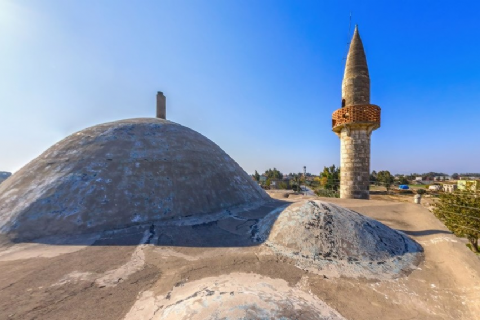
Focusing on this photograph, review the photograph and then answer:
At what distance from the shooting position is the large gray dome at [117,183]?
519 centimetres

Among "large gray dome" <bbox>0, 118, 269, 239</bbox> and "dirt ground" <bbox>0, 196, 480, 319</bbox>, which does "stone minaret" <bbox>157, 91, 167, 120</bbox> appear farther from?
"dirt ground" <bbox>0, 196, 480, 319</bbox>

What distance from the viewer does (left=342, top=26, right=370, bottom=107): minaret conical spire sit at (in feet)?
35.4

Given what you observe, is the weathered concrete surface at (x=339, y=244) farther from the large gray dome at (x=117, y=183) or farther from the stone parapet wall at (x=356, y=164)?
the stone parapet wall at (x=356, y=164)

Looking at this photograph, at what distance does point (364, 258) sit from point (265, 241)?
1975 mm

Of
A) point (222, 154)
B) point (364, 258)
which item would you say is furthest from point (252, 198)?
point (364, 258)

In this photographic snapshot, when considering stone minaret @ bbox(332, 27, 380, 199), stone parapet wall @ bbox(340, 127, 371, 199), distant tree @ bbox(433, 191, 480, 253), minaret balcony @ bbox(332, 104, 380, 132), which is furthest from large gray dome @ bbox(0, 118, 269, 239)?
distant tree @ bbox(433, 191, 480, 253)

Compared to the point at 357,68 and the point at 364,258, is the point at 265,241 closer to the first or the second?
the point at 364,258

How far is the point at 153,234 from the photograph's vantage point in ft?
16.5

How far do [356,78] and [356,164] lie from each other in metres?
4.66

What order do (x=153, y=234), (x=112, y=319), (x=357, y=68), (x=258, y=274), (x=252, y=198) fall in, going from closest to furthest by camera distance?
(x=112, y=319), (x=258, y=274), (x=153, y=234), (x=252, y=198), (x=357, y=68)

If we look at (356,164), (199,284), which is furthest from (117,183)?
(356,164)

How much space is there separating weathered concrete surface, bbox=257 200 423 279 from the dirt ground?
227 mm

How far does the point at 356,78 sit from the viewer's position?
425 inches

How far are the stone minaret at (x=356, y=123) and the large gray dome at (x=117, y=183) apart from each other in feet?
18.9
